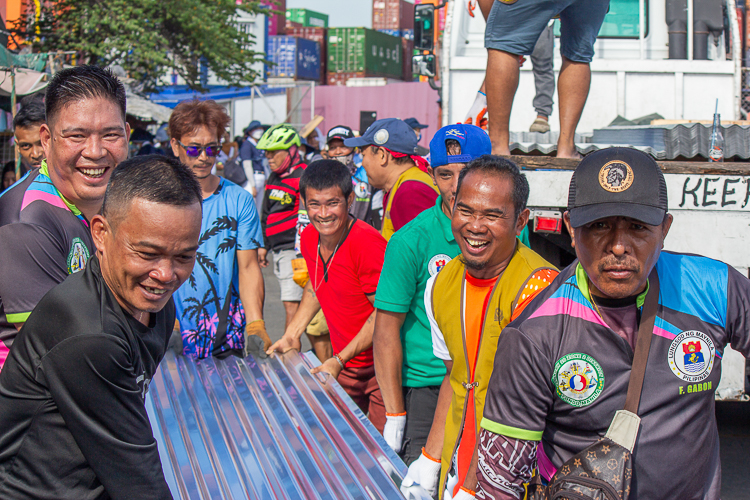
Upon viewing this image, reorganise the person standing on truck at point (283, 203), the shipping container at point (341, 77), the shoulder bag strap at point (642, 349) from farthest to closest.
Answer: the shipping container at point (341, 77), the person standing on truck at point (283, 203), the shoulder bag strap at point (642, 349)

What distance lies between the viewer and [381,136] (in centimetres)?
450

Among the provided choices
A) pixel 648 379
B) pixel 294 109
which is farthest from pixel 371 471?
pixel 294 109

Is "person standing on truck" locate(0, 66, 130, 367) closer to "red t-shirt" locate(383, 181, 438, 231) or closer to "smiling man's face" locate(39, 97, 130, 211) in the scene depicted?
"smiling man's face" locate(39, 97, 130, 211)

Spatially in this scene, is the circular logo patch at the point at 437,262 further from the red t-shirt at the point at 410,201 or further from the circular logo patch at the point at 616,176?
the circular logo patch at the point at 616,176

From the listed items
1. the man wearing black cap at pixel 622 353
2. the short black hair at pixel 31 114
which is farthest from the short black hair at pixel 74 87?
the short black hair at pixel 31 114

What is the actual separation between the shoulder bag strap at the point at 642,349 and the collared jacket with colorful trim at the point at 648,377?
0.07ft

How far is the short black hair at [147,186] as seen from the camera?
1715 mm

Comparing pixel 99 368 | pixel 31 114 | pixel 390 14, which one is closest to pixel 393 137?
pixel 31 114

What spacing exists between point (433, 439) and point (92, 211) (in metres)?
1.67

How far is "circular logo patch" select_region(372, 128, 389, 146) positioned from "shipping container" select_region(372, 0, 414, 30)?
56636 mm

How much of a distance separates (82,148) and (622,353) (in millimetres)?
1916

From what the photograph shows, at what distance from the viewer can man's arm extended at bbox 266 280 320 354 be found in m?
3.84

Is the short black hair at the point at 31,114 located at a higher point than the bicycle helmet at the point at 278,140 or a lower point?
lower

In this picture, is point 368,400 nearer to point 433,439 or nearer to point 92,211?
point 433,439
